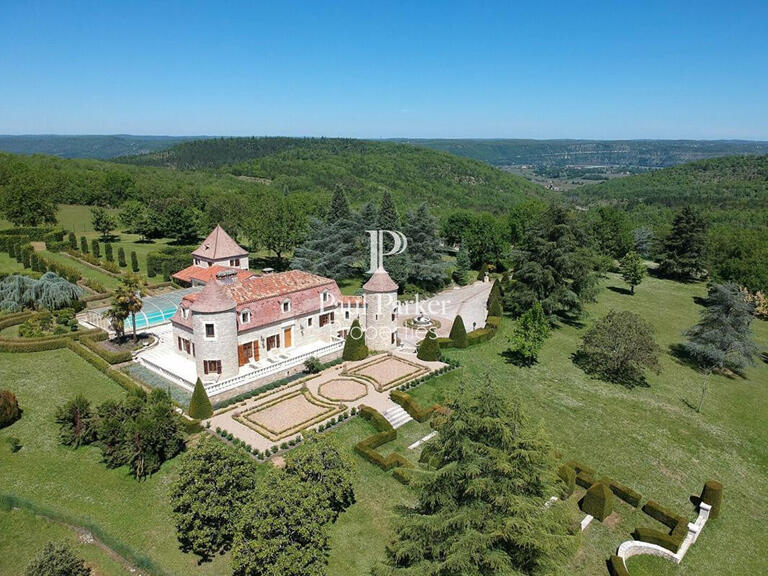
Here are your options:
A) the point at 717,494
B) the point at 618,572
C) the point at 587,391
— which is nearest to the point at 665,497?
the point at 717,494

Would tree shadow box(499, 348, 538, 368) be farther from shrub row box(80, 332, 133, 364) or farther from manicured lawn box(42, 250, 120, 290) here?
manicured lawn box(42, 250, 120, 290)

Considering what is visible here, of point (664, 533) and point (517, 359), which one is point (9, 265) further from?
point (664, 533)

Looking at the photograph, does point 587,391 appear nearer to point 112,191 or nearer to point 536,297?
point 536,297

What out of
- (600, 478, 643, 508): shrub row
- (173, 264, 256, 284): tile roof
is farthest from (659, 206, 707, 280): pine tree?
(173, 264, 256, 284): tile roof

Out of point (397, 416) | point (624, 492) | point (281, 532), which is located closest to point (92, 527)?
point (281, 532)

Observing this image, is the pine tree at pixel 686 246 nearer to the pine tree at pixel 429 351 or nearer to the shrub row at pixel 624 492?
the pine tree at pixel 429 351

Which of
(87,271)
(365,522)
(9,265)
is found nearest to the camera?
(365,522)
